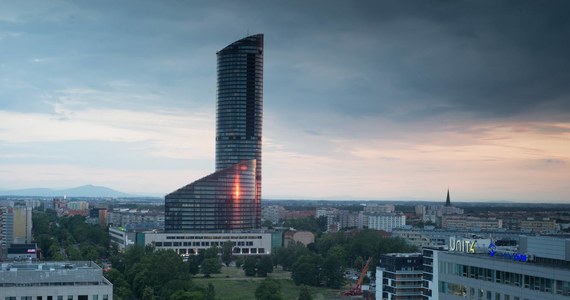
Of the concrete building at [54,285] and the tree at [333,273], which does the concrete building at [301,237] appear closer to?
the tree at [333,273]

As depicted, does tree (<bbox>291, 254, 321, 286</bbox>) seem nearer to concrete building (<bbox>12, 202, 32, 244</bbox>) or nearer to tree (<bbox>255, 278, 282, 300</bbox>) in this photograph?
tree (<bbox>255, 278, 282, 300</bbox>)

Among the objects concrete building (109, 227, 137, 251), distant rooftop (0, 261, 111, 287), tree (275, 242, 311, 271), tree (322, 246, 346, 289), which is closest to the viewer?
distant rooftop (0, 261, 111, 287)

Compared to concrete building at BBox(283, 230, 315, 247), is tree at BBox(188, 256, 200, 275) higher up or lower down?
lower down

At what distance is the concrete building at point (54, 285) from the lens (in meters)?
47.9

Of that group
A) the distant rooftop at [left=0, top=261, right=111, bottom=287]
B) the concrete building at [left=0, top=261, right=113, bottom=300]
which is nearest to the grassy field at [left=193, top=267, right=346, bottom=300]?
the distant rooftop at [left=0, top=261, right=111, bottom=287]

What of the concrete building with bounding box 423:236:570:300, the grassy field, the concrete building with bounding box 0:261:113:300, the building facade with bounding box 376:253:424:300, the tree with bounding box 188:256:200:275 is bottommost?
the grassy field

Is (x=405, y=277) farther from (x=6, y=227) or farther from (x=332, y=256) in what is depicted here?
(x=6, y=227)

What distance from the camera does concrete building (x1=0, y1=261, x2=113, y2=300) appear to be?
157 feet

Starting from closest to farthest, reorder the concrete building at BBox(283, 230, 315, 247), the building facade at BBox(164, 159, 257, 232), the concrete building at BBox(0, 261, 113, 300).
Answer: the concrete building at BBox(0, 261, 113, 300) → the building facade at BBox(164, 159, 257, 232) → the concrete building at BBox(283, 230, 315, 247)

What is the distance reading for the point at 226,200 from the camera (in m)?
182

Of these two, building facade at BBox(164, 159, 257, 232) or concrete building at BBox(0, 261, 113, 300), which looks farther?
building facade at BBox(164, 159, 257, 232)

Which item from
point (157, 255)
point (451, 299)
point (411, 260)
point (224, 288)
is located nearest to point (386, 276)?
point (411, 260)

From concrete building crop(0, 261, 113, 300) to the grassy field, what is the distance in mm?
45590

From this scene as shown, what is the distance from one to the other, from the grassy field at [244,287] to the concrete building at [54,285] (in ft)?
150
